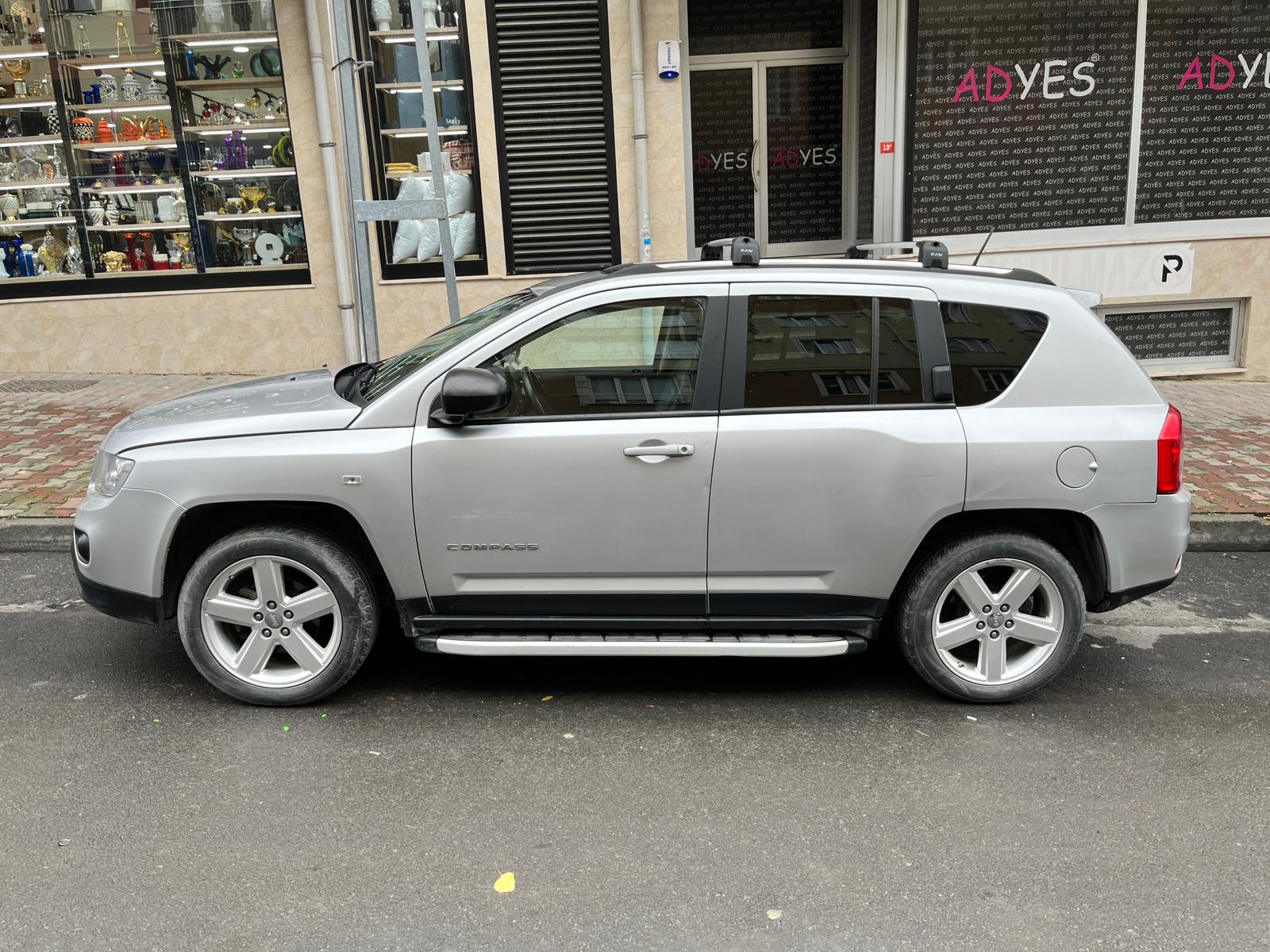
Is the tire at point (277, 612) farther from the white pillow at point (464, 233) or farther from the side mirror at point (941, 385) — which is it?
the white pillow at point (464, 233)

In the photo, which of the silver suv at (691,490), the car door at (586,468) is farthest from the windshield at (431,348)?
the car door at (586,468)

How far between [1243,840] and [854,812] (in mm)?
1179

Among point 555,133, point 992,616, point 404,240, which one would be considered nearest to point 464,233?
point 404,240

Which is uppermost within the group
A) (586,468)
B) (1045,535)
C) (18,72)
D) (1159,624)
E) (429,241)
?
(18,72)

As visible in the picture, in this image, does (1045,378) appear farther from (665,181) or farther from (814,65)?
(814,65)

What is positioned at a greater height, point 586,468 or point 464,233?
point 464,233

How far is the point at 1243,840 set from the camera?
3.33m

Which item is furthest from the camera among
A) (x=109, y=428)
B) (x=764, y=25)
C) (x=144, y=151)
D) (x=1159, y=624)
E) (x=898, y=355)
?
(x=764, y=25)

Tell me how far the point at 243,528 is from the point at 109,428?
4.76 m

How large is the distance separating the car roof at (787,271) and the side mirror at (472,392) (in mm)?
559

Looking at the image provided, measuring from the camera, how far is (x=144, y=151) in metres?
10.4

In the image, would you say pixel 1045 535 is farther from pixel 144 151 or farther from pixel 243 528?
pixel 144 151

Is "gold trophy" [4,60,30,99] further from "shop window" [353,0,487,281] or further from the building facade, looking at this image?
"shop window" [353,0,487,281]

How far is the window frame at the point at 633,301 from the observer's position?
4.05 meters
